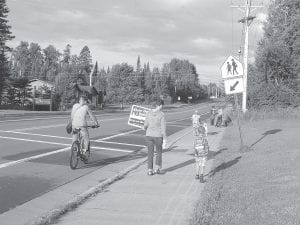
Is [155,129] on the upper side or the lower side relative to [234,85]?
lower

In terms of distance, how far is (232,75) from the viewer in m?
16.1

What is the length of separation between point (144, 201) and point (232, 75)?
8670mm

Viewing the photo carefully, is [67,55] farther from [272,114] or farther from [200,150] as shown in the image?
[200,150]

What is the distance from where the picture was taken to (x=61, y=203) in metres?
7.99

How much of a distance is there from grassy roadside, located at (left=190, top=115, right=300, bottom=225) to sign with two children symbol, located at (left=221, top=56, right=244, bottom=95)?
226 centimetres

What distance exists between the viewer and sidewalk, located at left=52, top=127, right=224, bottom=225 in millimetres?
6980

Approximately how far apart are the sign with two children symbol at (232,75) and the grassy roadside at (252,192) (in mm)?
2263

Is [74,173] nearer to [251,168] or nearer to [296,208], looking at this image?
[251,168]

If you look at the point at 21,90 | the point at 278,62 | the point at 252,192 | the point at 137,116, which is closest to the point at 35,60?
the point at 21,90

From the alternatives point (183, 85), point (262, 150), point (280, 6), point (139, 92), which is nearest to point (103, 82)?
point (139, 92)

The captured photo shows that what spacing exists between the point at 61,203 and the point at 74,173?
337cm

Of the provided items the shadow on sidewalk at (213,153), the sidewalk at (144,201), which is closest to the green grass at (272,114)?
the shadow on sidewalk at (213,153)

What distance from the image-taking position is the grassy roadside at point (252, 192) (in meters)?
7.04

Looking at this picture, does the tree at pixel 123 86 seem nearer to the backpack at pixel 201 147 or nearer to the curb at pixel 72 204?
the backpack at pixel 201 147
